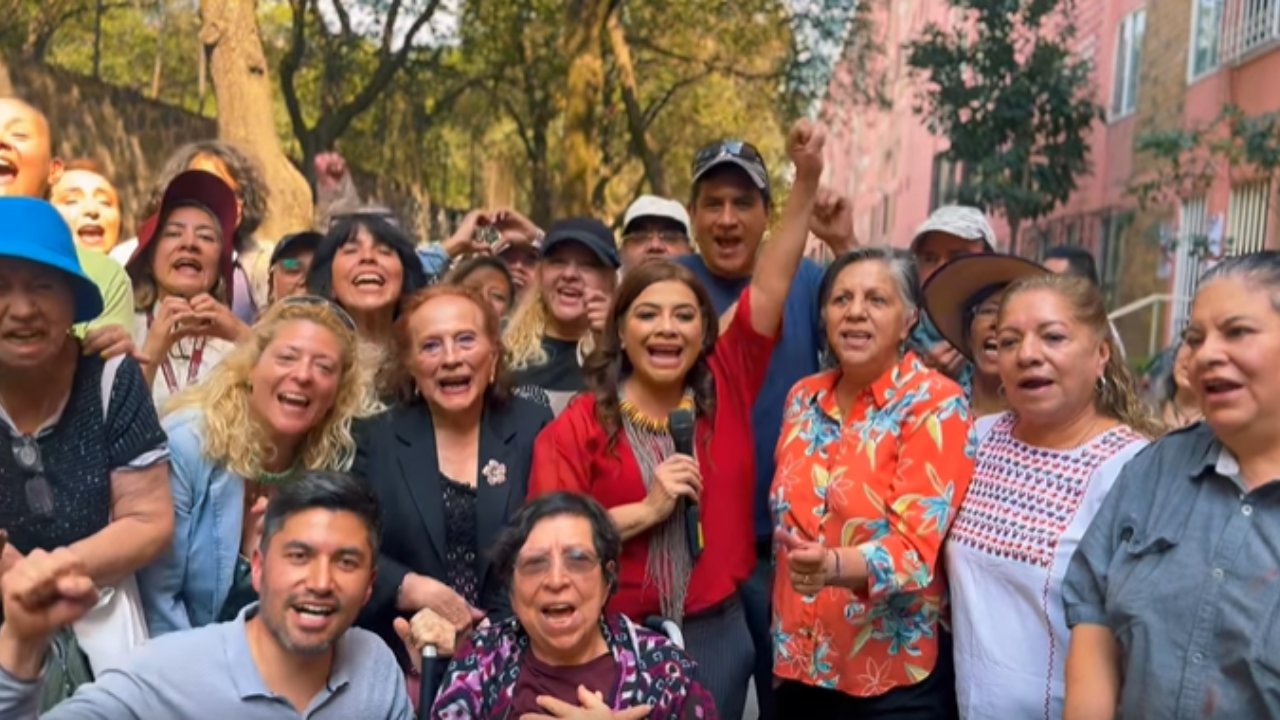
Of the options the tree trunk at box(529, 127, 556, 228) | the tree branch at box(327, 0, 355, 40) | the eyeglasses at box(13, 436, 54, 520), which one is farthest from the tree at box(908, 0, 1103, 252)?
the eyeglasses at box(13, 436, 54, 520)

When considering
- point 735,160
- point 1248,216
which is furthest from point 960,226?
point 1248,216

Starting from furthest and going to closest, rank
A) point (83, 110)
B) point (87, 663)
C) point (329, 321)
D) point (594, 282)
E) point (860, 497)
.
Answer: point (83, 110)
point (594, 282)
point (329, 321)
point (860, 497)
point (87, 663)

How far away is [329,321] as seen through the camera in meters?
3.85

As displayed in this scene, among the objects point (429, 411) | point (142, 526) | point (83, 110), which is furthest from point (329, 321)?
point (83, 110)

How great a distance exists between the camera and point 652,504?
361cm

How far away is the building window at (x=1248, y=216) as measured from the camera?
13.3m

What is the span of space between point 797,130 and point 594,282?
165cm

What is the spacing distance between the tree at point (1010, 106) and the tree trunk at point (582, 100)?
4.32m

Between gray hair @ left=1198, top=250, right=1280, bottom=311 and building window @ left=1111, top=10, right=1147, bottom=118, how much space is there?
17434 millimetres

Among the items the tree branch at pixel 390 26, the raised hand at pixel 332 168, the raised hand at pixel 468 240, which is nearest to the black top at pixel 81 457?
the raised hand at pixel 468 240

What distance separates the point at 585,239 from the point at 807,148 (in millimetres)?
1609

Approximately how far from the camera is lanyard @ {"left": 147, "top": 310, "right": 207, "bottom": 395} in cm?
430

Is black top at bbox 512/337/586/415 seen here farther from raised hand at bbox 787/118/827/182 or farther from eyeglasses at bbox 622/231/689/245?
raised hand at bbox 787/118/827/182

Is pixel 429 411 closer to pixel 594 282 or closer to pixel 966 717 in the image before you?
pixel 594 282
